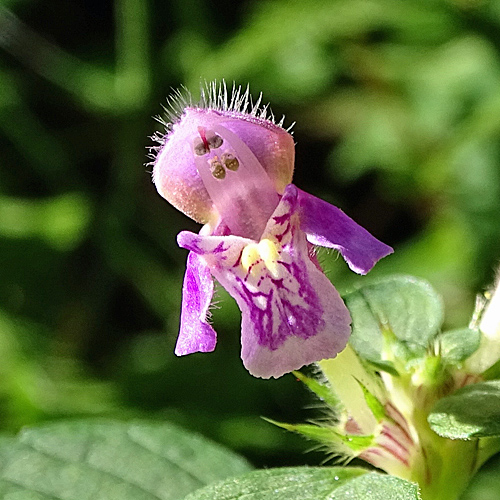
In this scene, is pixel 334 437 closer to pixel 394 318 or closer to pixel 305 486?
pixel 305 486

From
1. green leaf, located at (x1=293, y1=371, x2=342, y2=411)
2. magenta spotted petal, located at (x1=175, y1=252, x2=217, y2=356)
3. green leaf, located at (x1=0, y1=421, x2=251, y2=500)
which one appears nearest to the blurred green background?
green leaf, located at (x1=0, y1=421, x2=251, y2=500)

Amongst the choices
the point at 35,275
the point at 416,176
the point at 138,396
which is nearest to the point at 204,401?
the point at 138,396

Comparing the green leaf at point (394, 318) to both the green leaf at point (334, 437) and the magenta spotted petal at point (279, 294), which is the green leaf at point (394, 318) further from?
the magenta spotted petal at point (279, 294)

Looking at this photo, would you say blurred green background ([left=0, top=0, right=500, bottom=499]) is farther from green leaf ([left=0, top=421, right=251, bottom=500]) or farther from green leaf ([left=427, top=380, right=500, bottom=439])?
green leaf ([left=427, top=380, right=500, bottom=439])

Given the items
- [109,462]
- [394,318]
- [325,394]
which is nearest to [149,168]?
[109,462]

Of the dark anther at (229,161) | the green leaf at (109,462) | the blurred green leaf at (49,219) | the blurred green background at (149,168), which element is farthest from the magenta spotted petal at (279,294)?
the blurred green leaf at (49,219)
